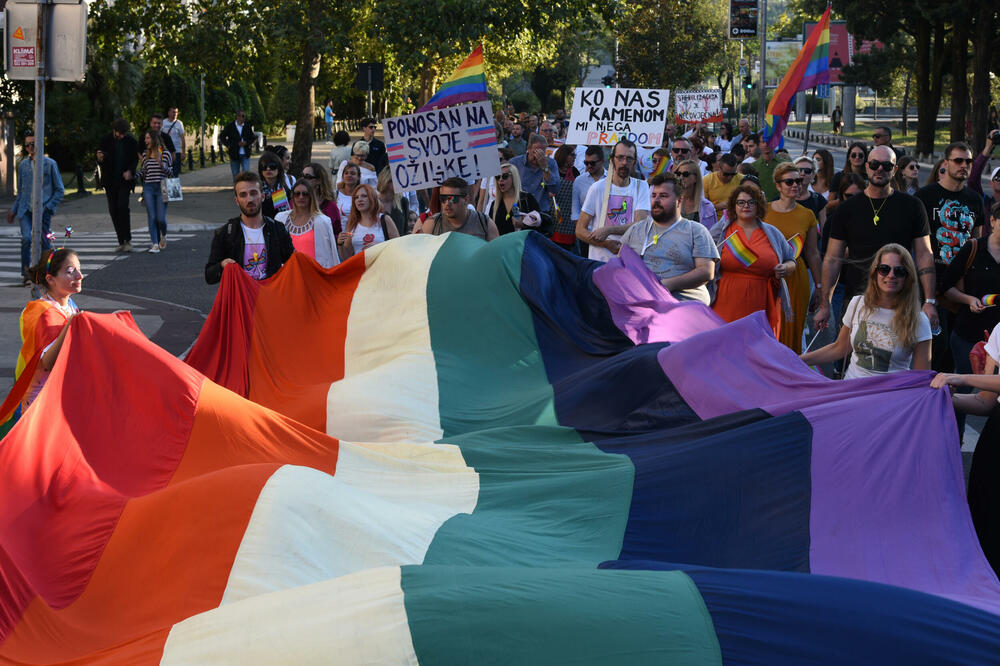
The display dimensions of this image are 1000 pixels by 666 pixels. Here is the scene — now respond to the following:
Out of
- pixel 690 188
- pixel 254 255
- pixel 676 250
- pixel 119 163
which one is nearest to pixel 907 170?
pixel 690 188

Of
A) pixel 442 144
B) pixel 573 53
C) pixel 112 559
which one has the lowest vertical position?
pixel 112 559

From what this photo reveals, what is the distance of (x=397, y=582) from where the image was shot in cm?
382

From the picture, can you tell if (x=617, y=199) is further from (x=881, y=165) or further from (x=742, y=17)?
(x=742, y=17)

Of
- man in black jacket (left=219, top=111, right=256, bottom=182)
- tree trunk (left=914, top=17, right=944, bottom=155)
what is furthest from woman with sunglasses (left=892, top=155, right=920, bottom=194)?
tree trunk (left=914, top=17, right=944, bottom=155)

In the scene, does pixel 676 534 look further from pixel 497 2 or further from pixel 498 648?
pixel 497 2

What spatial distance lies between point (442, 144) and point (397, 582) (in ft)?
27.5

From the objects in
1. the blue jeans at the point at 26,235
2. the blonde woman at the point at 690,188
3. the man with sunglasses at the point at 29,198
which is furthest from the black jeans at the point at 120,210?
the blonde woman at the point at 690,188

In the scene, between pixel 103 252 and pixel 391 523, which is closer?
pixel 391 523

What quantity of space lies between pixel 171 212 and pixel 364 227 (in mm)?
16027

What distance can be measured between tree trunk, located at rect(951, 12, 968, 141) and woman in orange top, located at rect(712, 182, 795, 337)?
3476 cm

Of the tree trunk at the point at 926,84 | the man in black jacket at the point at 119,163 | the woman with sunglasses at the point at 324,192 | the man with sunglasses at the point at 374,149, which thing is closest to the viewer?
the woman with sunglasses at the point at 324,192

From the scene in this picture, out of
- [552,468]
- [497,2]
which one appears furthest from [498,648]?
[497,2]

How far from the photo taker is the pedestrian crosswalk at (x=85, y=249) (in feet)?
56.4

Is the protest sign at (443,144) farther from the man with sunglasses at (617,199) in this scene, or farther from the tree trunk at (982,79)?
the tree trunk at (982,79)
